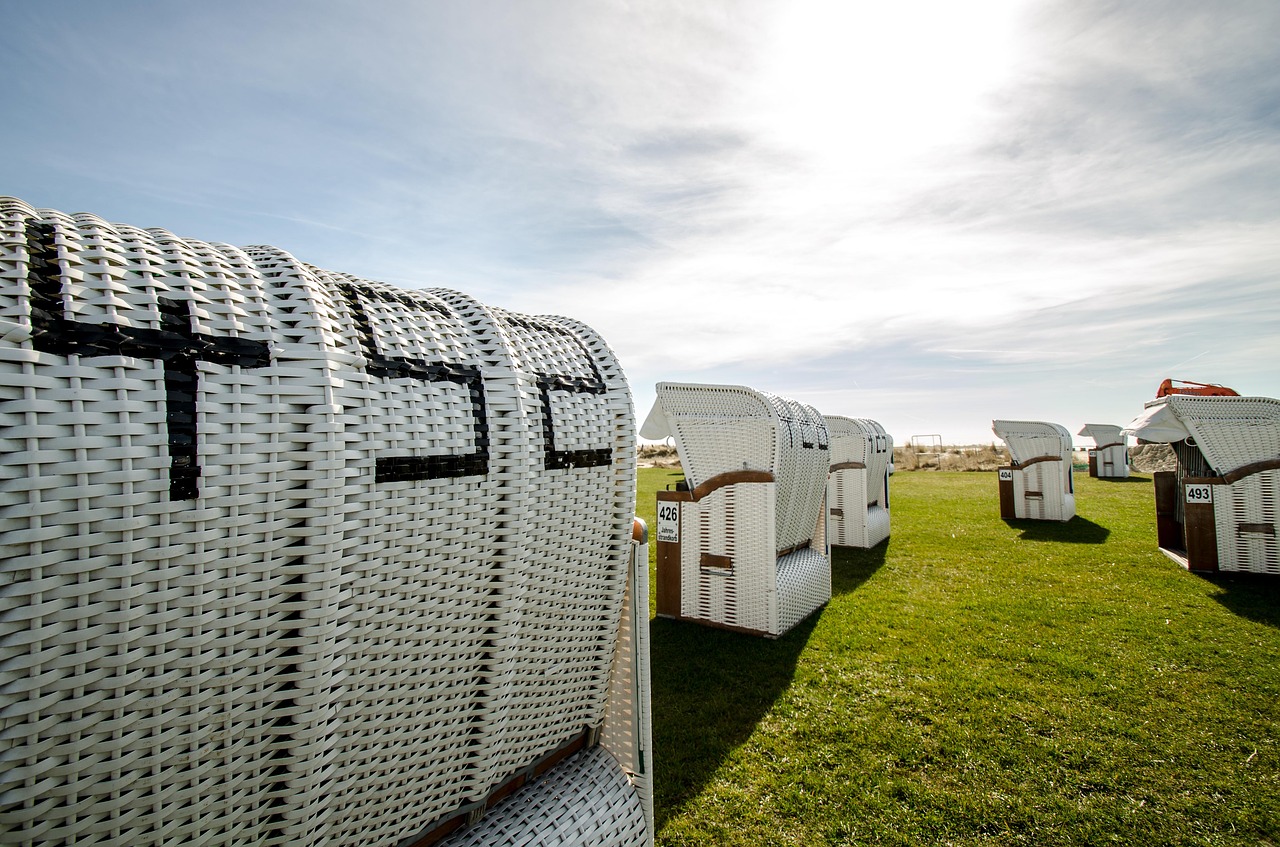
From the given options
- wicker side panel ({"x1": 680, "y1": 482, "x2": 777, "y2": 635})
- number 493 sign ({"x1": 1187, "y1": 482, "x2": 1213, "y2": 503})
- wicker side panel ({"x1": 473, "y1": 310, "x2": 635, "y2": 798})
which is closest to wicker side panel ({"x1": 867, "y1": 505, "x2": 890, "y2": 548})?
number 493 sign ({"x1": 1187, "y1": 482, "x2": 1213, "y2": 503})

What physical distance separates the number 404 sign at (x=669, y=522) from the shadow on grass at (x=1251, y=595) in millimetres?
5621

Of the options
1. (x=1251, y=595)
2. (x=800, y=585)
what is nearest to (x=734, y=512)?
(x=800, y=585)

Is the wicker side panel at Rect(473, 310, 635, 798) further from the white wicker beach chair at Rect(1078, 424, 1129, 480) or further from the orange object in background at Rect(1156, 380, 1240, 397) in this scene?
the white wicker beach chair at Rect(1078, 424, 1129, 480)

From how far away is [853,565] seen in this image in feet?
27.3

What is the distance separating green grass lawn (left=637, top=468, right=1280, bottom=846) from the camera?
2.98 m

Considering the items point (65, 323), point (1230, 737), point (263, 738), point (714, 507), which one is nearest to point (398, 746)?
point (263, 738)

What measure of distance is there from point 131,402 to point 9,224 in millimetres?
396

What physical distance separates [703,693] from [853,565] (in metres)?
4.68

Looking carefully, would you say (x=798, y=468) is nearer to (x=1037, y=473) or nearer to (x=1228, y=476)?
(x=1228, y=476)

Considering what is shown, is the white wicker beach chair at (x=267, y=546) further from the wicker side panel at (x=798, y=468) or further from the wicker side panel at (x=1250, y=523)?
the wicker side panel at (x=1250, y=523)

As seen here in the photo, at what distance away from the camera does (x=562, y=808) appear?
1771mm

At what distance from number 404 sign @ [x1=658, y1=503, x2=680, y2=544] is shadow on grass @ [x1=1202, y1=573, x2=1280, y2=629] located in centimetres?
562

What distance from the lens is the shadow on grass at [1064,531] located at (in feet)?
32.3

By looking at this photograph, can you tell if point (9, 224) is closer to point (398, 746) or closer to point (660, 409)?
point (398, 746)
